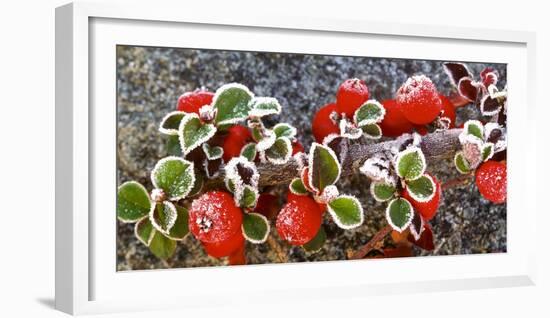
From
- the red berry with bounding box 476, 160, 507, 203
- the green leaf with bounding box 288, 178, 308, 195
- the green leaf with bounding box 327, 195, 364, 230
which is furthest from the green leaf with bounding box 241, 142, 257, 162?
the red berry with bounding box 476, 160, 507, 203

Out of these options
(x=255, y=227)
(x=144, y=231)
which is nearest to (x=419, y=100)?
(x=255, y=227)

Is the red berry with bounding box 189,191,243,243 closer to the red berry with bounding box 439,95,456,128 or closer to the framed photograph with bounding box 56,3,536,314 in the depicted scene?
the framed photograph with bounding box 56,3,536,314

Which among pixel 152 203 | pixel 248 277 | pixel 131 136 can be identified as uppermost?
pixel 131 136

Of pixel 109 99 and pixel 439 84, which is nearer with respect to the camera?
pixel 109 99

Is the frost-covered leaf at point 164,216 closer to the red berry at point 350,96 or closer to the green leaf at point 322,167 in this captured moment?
the green leaf at point 322,167

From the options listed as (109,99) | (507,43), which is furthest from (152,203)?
(507,43)

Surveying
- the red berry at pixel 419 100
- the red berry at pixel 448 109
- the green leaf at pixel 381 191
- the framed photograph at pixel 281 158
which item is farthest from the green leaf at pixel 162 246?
the red berry at pixel 448 109

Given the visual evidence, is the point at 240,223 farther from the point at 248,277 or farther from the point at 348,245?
the point at 348,245

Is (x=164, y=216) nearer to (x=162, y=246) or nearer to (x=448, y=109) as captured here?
(x=162, y=246)
